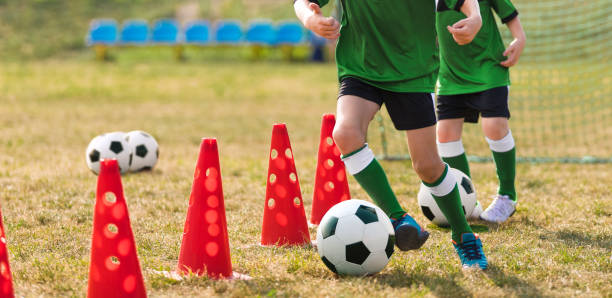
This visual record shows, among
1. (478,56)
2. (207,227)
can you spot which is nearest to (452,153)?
(478,56)

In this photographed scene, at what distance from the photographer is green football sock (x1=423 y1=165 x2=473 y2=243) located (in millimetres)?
3473

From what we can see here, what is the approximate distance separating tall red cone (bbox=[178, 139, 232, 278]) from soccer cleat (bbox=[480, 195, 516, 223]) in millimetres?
1845

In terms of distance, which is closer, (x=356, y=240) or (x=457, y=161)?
(x=356, y=240)

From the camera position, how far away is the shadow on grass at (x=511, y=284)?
9.98 feet

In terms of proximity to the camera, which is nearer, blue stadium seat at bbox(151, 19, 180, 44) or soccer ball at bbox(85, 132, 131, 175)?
soccer ball at bbox(85, 132, 131, 175)

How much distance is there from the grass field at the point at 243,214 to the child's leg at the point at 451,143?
41 cm

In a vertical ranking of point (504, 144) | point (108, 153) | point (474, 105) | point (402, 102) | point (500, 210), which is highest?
point (402, 102)

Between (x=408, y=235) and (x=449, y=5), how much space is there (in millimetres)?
1104

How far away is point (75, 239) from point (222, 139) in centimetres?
437

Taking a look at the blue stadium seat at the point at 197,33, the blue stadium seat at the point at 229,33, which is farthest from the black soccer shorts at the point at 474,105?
the blue stadium seat at the point at 197,33

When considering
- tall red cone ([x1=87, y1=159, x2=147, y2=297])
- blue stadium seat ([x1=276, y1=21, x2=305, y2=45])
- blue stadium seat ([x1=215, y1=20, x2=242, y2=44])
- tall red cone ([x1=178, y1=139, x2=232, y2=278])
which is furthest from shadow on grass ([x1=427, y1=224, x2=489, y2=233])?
blue stadium seat ([x1=215, y1=20, x2=242, y2=44])

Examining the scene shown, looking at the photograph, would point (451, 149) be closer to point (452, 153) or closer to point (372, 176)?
point (452, 153)

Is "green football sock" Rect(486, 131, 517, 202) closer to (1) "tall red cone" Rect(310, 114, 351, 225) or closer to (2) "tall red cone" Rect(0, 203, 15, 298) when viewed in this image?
(1) "tall red cone" Rect(310, 114, 351, 225)

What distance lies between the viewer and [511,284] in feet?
10.4
